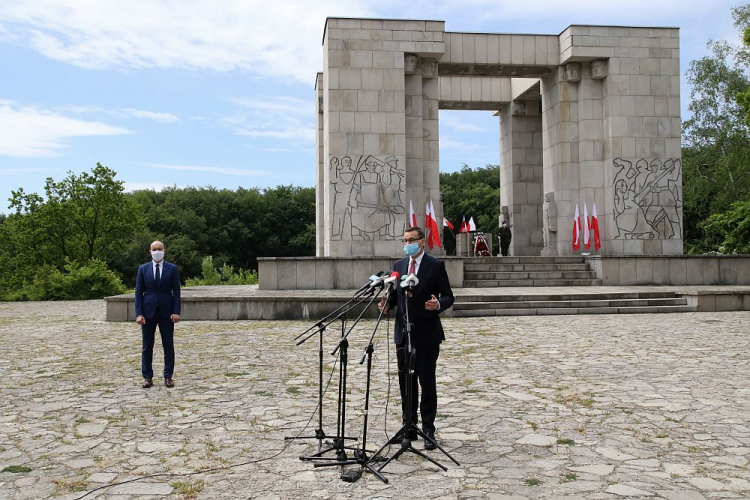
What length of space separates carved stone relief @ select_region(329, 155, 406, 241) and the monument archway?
3 centimetres

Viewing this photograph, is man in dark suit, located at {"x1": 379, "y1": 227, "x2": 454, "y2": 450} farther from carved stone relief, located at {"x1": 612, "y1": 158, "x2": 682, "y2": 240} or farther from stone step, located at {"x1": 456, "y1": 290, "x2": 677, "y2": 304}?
carved stone relief, located at {"x1": 612, "y1": 158, "x2": 682, "y2": 240}

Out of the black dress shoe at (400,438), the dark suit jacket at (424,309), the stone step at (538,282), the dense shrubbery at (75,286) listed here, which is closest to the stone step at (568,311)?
the stone step at (538,282)

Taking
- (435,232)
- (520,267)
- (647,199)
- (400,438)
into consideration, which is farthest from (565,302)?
(400,438)

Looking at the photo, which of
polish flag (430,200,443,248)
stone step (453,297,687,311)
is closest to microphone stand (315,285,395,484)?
stone step (453,297,687,311)

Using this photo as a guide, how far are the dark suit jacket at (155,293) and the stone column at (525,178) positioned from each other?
20.9m

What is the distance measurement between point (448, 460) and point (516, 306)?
452 inches

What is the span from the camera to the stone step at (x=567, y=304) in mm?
16188

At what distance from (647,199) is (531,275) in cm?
513

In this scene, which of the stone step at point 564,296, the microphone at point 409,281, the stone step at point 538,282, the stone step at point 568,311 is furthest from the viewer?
the stone step at point 538,282

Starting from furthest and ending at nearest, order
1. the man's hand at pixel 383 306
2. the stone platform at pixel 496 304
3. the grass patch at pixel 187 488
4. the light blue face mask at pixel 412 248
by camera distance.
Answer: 1. the stone platform at pixel 496 304
2. the light blue face mask at pixel 412 248
3. the man's hand at pixel 383 306
4. the grass patch at pixel 187 488

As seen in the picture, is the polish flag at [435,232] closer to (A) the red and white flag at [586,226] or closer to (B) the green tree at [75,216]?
(A) the red and white flag at [586,226]

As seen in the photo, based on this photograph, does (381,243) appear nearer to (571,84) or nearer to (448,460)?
(571,84)

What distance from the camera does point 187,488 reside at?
4.57m

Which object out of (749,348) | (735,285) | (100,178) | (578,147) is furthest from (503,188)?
(100,178)
